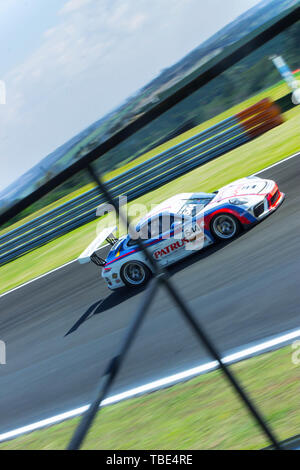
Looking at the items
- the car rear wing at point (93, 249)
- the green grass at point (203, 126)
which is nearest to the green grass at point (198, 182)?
the green grass at point (203, 126)

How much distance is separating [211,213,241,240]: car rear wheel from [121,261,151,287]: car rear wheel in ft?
4.41

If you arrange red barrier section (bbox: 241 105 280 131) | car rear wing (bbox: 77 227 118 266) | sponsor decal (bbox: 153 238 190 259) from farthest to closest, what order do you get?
red barrier section (bbox: 241 105 280 131) < sponsor decal (bbox: 153 238 190 259) < car rear wing (bbox: 77 227 118 266)

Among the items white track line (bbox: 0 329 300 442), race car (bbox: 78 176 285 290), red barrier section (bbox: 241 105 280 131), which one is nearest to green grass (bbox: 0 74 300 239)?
red barrier section (bbox: 241 105 280 131)

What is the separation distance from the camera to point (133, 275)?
347 inches

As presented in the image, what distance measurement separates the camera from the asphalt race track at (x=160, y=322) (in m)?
5.58

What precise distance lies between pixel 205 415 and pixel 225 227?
4.60 m

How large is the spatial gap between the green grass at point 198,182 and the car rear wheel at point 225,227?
356 cm

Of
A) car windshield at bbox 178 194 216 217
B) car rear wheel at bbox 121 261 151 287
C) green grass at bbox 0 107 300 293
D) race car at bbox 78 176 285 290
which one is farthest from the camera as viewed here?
green grass at bbox 0 107 300 293

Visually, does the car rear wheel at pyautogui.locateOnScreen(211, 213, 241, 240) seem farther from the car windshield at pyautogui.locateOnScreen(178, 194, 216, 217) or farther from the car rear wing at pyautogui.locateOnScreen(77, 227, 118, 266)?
the car rear wing at pyautogui.locateOnScreen(77, 227, 118, 266)

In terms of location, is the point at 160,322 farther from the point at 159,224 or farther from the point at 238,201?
the point at 238,201

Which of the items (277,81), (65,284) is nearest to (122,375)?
(65,284)

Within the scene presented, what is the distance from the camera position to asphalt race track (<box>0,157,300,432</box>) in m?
5.58

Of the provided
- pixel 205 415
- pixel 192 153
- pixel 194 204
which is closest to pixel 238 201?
pixel 194 204

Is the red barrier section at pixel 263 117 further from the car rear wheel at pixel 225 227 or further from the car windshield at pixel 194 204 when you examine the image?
the car rear wheel at pixel 225 227
